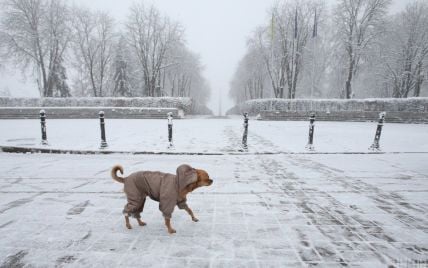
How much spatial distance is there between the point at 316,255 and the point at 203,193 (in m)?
2.34

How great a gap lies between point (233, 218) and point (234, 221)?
0.09 m

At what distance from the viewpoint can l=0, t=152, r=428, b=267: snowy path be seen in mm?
2684

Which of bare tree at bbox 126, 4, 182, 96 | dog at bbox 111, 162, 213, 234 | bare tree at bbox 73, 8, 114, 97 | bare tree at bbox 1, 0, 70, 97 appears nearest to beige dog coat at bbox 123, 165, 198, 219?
dog at bbox 111, 162, 213, 234

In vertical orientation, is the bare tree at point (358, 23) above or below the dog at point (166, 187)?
above

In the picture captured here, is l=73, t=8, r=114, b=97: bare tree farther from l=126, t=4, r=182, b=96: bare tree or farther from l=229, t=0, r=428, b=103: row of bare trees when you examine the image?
l=229, t=0, r=428, b=103: row of bare trees

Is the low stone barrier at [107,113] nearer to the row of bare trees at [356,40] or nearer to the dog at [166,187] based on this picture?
the row of bare trees at [356,40]

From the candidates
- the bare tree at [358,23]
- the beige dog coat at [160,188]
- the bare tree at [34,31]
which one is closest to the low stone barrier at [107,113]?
the bare tree at [34,31]

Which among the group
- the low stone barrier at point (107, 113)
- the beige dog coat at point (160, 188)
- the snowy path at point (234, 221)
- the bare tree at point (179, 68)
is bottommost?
the snowy path at point (234, 221)

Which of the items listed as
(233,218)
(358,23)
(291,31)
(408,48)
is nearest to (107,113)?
(233,218)

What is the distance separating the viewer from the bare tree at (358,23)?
1113 inches

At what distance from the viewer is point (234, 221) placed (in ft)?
11.5

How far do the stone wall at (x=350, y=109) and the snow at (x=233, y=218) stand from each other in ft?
51.8

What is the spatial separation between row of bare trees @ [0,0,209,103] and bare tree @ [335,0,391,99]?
21.6m

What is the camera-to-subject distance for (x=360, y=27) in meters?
28.6
